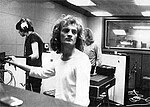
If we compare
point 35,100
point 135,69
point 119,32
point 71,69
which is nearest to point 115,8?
point 119,32

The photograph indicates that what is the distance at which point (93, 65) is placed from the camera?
3.46 meters

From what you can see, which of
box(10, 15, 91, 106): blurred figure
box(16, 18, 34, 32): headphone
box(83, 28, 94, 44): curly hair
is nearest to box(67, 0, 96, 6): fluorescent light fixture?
box(83, 28, 94, 44): curly hair

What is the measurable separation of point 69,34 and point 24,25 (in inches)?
63.9

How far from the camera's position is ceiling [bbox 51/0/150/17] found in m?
3.71

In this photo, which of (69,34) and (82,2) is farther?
(82,2)

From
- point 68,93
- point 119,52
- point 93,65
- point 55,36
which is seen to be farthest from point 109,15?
point 68,93

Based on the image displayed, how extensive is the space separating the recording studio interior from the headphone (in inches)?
1.9

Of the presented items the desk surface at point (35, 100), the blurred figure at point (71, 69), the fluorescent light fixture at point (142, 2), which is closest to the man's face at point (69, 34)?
the blurred figure at point (71, 69)

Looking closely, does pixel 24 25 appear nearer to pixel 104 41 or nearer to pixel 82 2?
pixel 82 2

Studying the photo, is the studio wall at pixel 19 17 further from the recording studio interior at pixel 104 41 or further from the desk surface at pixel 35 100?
the desk surface at pixel 35 100

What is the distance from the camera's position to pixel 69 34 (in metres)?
1.27

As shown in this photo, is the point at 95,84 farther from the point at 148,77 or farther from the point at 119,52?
the point at 148,77

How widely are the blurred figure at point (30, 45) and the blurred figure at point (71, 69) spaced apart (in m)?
1.26

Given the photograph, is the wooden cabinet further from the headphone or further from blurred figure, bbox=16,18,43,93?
the headphone
